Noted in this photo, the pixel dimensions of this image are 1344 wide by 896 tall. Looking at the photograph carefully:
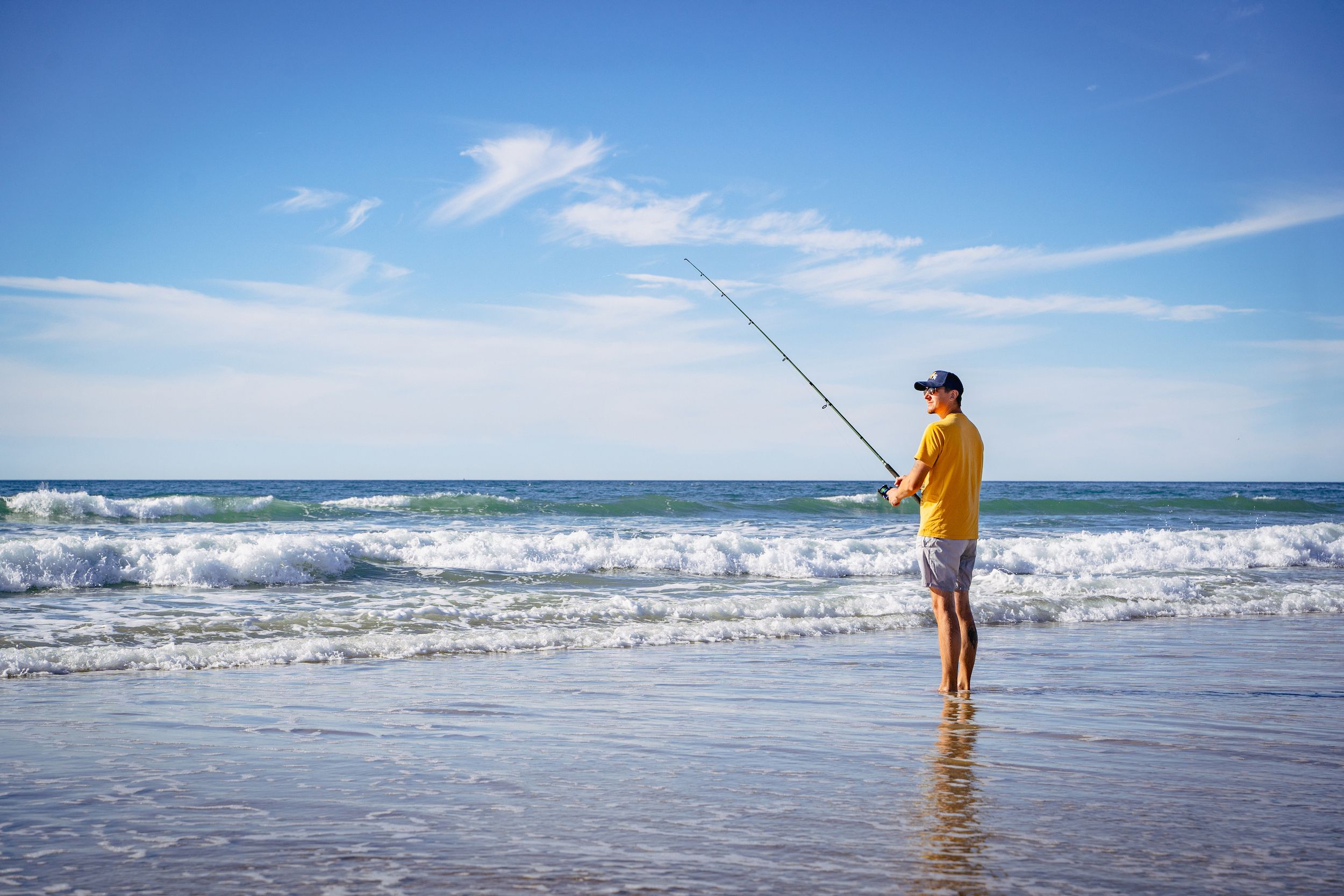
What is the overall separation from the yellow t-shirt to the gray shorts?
0.04 m

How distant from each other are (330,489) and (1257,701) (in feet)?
157

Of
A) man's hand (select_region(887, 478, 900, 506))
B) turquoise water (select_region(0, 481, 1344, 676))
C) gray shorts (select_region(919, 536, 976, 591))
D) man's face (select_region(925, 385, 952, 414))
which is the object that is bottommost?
turquoise water (select_region(0, 481, 1344, 676))

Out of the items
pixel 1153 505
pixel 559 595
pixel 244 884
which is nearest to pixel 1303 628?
pixel 559 595

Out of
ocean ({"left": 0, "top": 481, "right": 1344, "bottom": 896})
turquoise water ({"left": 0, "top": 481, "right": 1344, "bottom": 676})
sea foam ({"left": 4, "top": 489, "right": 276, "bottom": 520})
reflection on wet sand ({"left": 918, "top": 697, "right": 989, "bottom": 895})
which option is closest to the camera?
reflection on wet sand ({"left": 918, "top": 697, "right": 989, "bottom": 895})

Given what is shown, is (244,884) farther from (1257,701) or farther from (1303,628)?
(1303,628)

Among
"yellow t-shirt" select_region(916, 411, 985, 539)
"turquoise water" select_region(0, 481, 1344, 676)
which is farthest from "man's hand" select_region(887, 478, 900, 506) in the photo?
"turquoise water" select_region(0, 481, 1344, 676)

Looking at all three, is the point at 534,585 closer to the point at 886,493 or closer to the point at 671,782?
the point at 886,493

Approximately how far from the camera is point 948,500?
5.17 meters

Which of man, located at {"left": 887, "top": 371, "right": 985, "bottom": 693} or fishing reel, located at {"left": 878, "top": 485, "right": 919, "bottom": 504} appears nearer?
man, located at {"left": 887, "top": 371, "right": 985, "bottom": 693}

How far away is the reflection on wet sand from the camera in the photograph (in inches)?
95.3

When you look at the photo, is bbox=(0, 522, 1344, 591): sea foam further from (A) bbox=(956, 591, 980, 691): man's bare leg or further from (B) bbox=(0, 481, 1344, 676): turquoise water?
(A) bbox=(956, 591, 980, 691): man's bare leg

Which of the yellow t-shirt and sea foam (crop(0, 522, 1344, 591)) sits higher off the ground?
the yellow t-shirt

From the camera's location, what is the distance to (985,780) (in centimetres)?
345

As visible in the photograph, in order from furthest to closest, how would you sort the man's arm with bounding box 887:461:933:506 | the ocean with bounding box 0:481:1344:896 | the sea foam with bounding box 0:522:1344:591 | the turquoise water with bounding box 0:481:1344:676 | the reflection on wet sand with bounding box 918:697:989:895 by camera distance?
the sea foam with bounding box 0:522:1344:591
the turquoise water with bounding box 0:481:1344:676
the man's arm with bounding box 887:461:933:506
the ocean with bounding box 0:481:1344:896
the reflection on wet sand with bounding box 918:697:989:895
